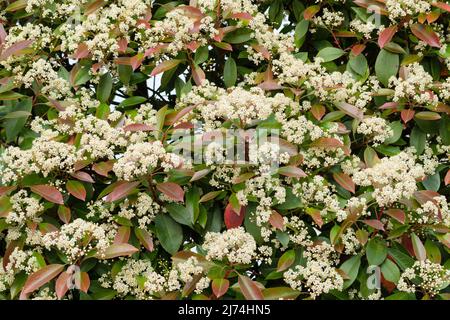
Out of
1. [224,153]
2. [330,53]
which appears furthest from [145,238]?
[330,53]

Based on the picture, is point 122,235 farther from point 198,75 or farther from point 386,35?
point 386,35

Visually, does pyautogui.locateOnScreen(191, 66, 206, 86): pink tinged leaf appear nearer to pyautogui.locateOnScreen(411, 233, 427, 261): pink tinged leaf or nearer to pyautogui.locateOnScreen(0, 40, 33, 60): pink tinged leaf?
pyautogui.locateOnScreen(0, 40, 33, 60): pink tinged leaf

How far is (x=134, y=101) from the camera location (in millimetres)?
3570

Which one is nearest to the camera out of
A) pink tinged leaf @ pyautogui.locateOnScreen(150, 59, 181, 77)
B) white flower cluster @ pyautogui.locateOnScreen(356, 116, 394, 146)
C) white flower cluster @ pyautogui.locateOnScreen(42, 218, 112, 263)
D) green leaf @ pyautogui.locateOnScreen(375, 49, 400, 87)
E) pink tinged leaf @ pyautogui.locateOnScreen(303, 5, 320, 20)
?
white flower cluster @ pyautogui.locateOnScreen(42, 218, 112, 263)

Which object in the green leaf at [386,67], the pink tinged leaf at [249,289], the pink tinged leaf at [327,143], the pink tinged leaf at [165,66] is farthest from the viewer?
the green leaf at [386,67]

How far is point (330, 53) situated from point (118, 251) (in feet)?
4.56

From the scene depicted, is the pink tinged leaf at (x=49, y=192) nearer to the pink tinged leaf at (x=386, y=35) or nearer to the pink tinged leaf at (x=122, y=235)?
the pink tinged leaf at (x=122, y=235)

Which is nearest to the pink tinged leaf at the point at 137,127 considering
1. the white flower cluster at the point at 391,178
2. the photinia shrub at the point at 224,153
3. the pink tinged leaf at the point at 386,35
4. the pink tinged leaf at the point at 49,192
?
the photinia shrub at the point at 224,153

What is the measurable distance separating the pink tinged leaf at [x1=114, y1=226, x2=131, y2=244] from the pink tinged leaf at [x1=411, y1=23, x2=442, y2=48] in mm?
1535

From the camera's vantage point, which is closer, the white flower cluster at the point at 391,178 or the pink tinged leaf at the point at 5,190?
the white flower cluster at the point at 391,178

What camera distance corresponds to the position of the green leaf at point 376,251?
3049 millimetres

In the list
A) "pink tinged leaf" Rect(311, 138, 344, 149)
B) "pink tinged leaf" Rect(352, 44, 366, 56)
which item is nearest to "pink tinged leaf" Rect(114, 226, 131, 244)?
"pink tinged leaf" Rect(311, 138, 344, 149)

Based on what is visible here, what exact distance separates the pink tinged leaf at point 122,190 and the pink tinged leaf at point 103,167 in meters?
0.11

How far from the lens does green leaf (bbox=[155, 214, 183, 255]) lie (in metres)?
3.15
